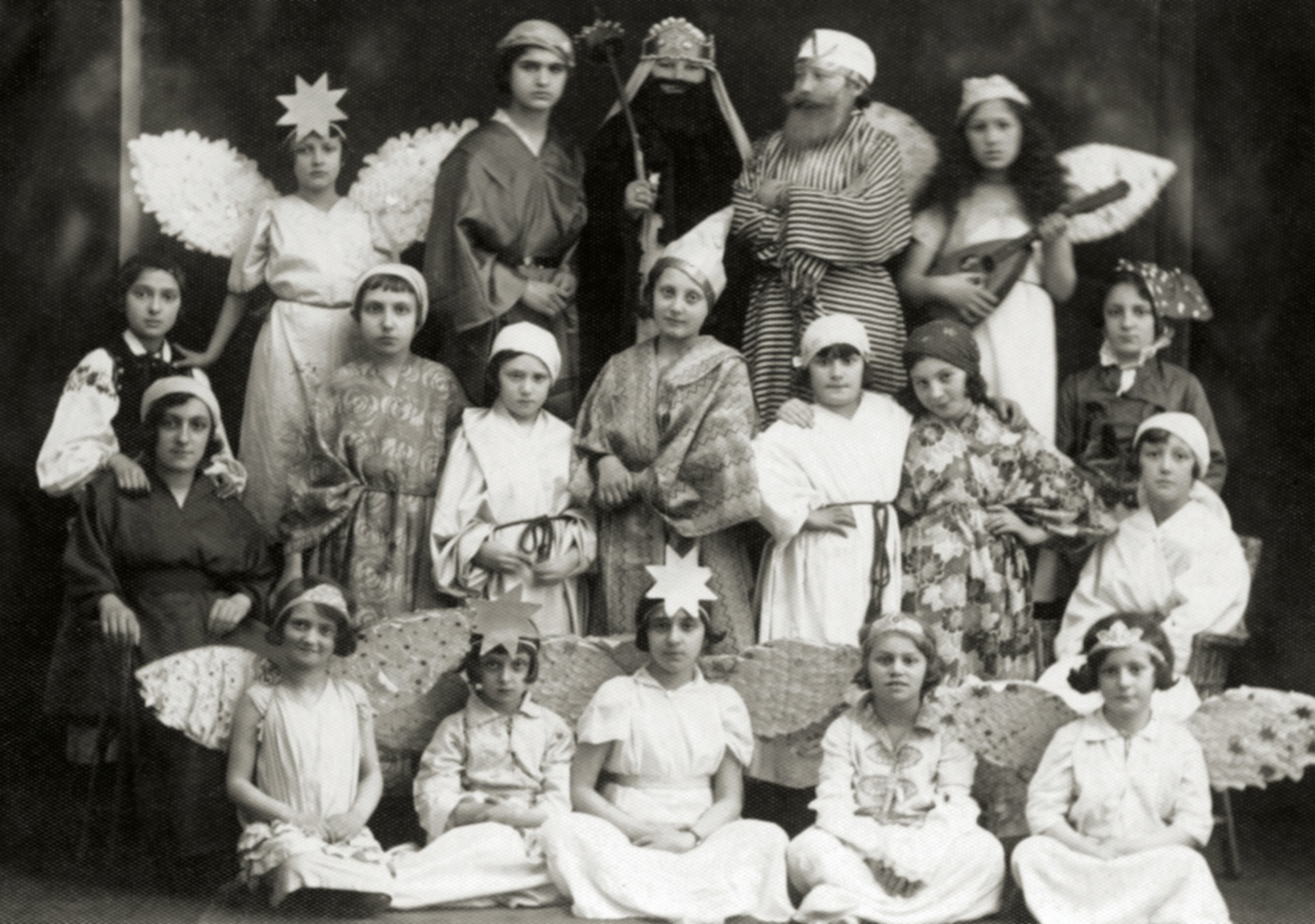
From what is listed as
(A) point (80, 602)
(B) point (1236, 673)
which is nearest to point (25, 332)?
(A) point (80, 602)

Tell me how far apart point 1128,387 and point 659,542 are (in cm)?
160

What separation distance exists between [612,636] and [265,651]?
983 mm

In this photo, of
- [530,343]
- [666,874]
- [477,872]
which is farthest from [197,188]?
[666,874]

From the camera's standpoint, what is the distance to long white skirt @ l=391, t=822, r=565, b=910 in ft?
19.3

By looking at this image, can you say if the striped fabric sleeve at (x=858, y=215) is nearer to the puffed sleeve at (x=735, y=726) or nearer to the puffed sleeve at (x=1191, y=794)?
the puffed sleeve at (x=735, y=726)

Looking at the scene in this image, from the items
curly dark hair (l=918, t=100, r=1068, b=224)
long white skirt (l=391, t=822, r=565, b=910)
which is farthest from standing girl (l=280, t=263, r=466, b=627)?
curly dark hair (l=918, t=100, r=1068, b=224)

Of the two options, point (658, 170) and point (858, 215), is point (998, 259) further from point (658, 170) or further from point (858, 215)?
point (658, 170)

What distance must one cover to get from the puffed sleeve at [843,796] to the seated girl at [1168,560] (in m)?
0.85

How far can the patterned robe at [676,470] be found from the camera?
651 cm

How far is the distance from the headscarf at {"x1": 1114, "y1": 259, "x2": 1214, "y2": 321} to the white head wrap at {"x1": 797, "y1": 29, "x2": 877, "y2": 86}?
1.02 metres

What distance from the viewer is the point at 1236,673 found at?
7559 millimetres

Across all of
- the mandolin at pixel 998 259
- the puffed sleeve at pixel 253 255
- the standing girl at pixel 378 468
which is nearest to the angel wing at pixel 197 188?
the puffed sleeve at pixel 253 255

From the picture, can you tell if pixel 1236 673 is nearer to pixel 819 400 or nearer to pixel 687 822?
pixel 819 400

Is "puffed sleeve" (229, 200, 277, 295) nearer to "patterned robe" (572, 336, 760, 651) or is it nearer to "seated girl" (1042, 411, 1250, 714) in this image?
"patterned robe" (572, 336, 760, 651)
